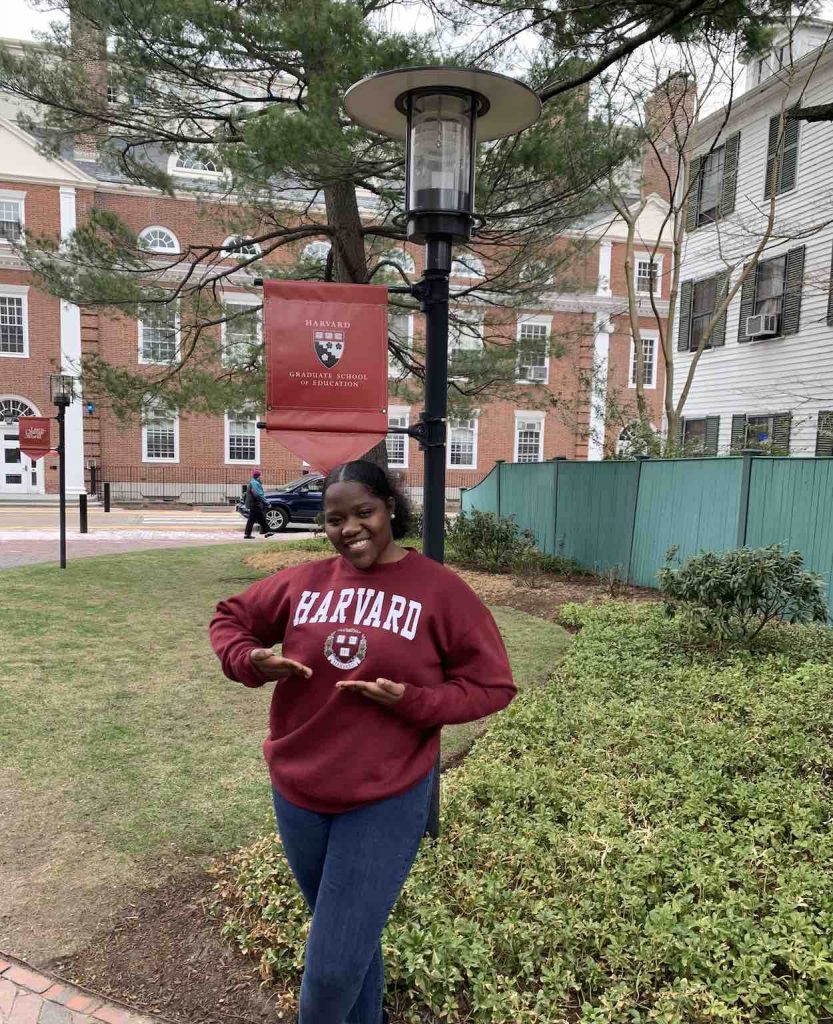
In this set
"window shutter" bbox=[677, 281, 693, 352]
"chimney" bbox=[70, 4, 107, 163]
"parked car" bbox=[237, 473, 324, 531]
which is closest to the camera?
"chimney" bbox=[70, 4, 107, 163]

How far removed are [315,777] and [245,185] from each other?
9530mm

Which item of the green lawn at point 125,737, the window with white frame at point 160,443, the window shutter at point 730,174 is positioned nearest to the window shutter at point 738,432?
the window shutter at point 730,174

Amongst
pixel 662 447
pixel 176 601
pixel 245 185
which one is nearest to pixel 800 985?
pixel 176 601

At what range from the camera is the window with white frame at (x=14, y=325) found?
25.9 meters

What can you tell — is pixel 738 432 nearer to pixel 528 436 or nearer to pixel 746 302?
pixel 746 302

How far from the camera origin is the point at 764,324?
46.2 ft

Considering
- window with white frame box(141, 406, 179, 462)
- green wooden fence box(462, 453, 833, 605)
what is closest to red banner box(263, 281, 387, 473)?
green wooden fence box(462, 453, 833, 605)

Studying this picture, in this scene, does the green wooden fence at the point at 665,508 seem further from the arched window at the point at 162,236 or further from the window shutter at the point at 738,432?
the arched window at the point at 162,236

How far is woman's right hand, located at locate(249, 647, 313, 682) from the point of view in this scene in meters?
1.82

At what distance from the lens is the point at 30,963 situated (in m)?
2.63

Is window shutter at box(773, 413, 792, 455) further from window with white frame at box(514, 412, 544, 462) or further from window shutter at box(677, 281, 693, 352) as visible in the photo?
window with white frame at box(514, 412, 544, 462)

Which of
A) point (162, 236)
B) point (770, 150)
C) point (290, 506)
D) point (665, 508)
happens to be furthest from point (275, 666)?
point (162, 236)

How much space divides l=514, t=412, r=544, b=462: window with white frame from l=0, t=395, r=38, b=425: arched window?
59.6 ft

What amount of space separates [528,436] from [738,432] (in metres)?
16.4
